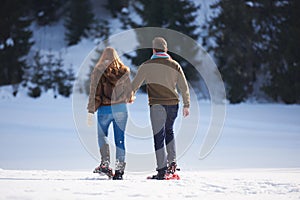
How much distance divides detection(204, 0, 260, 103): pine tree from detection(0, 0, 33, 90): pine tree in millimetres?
12737

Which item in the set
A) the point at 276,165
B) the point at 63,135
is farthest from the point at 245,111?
the point at 276,165

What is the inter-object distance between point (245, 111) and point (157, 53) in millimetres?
11507

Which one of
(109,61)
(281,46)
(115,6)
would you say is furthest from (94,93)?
(115,6)

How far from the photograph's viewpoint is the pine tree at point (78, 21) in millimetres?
33625

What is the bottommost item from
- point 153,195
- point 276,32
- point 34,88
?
point 153,195

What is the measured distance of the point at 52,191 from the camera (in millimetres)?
4430

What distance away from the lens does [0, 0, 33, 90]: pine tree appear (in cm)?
2678

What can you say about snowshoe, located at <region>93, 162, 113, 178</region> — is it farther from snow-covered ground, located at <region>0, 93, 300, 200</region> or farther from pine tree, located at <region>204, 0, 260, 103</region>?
pine tree, located at <region>204, 0, 260, 103</region>

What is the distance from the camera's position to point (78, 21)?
34.2 m

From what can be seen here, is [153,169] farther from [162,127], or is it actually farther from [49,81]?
[49,81]

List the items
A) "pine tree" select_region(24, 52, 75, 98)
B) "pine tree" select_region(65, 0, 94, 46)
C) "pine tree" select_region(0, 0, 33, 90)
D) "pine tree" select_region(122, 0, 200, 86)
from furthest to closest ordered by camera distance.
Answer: "pine tree" select_region(65, 0, 94, 46)
"pine tree" select_region(0, 0, 33, 90)
"pine tree" select_region(24, 52, 75, 98)
"pine tree" select_region(122, 0, 200, 86)

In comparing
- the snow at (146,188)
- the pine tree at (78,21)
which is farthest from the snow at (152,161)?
the pine tree at (78,21)

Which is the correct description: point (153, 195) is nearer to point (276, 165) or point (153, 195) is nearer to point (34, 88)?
point (276, 165)

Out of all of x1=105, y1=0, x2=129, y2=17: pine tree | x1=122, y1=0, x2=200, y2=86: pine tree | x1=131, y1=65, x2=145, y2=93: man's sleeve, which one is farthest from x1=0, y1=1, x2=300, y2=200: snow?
x1=105, y1=0, x2=129, y2=17: pine tree
